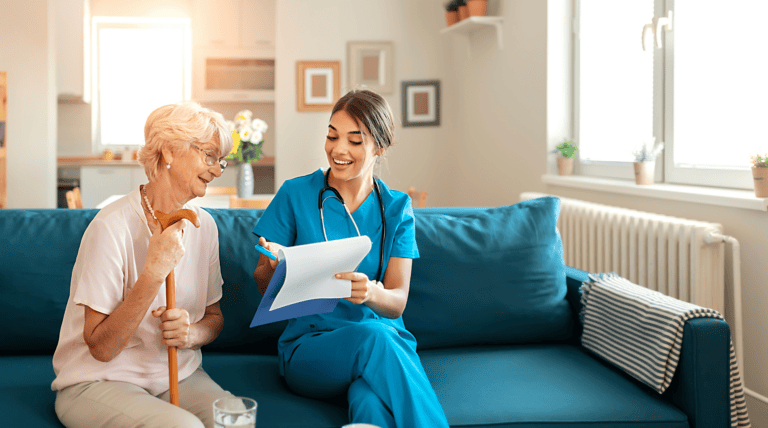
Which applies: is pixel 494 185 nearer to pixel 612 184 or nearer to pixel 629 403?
pixel 612 184

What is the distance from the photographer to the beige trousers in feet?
4.10

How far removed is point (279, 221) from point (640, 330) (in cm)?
95

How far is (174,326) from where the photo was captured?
132 cm

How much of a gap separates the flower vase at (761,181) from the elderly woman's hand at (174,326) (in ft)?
6.09

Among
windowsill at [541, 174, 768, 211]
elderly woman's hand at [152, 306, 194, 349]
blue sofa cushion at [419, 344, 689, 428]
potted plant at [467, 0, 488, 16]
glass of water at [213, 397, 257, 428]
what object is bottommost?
blue sofa cushion at [419, 344, 689, 428]

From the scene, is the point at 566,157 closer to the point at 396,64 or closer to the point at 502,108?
the point at 502,108

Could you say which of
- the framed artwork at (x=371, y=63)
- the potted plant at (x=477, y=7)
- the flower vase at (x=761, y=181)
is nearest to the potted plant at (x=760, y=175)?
the flower vase at (x=761, y=181)

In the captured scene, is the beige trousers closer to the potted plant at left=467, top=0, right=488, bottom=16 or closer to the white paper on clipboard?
the white paper on clipboard

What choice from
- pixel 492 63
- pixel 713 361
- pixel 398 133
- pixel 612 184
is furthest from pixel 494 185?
pixel 713 361

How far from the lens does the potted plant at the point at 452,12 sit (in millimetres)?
4797

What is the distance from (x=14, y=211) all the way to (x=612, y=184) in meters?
2.42

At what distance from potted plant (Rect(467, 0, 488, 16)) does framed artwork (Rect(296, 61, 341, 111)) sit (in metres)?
1.31

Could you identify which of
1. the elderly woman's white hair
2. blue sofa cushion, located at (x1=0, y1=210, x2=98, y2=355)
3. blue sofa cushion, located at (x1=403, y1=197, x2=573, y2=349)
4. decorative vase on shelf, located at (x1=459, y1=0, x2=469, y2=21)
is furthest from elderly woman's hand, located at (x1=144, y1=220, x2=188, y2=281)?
decorative vase on shelf, located at (x1=459, y1=0, x2=469, y2=21)

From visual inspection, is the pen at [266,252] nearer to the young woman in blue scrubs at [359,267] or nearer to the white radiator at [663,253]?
the young woman in blue scrubs at [359,267]
